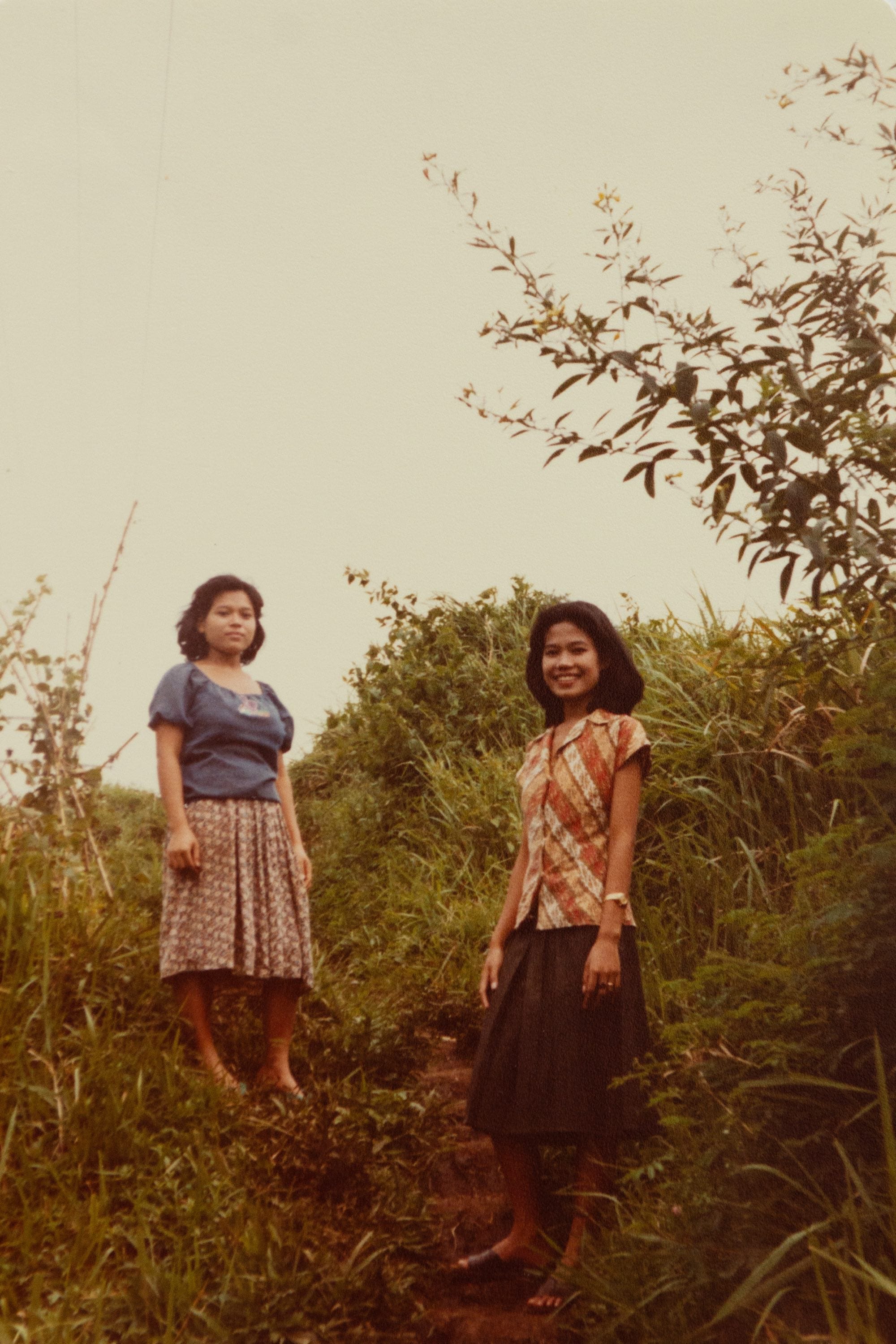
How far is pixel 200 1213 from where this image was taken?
283 centimetres

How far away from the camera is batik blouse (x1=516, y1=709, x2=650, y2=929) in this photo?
3.07 m

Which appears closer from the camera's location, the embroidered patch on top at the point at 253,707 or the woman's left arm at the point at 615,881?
the woman's left arm at the point at 615,881

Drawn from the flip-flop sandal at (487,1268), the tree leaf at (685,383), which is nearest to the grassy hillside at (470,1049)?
the flip-flop sandal at (487,1268)

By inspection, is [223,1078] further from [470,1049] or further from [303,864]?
[470,1049]

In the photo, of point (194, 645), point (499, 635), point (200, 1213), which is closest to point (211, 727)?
point (194, 645)

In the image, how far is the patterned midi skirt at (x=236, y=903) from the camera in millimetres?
3729

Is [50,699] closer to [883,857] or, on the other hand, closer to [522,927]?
[522,927]

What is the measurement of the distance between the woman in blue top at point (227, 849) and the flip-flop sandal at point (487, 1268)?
100 centimetres

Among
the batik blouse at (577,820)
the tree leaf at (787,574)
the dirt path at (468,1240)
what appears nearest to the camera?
the tree leaf at (787,574)

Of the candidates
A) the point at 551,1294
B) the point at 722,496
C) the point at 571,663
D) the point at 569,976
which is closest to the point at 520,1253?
the point at 551,1294

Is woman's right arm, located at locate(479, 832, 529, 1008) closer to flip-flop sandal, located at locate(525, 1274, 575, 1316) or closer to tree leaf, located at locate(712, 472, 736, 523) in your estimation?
flip-flop sandal, located at locate(525, 1274, 575, 1316)

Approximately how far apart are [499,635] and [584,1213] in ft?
18.3

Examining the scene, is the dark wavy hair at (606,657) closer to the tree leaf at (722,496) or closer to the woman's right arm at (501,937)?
the woman's right arm at (501,937)

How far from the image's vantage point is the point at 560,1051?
2.91 meters
